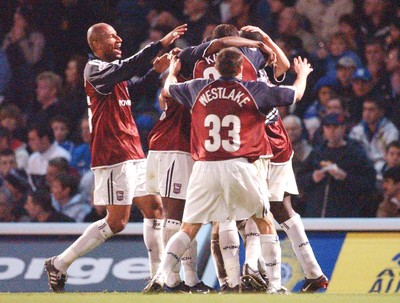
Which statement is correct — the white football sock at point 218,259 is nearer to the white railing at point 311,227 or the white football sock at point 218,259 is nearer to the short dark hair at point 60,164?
the white railing at point 311,227

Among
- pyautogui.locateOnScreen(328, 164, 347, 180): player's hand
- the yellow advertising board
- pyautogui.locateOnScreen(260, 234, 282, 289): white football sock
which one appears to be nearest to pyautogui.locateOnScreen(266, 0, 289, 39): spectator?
pyautogui.locateOnScreen(328, 164, 347, 180): player's hand

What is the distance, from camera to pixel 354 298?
28.7 feet

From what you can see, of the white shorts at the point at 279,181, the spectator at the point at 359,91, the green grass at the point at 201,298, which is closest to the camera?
the green grass at the point at 201,298

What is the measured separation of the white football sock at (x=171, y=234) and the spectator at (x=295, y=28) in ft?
17.7

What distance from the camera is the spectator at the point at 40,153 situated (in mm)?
14977

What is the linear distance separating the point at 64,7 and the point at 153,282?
26.7 ft

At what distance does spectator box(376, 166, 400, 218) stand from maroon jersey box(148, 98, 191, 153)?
353 cm

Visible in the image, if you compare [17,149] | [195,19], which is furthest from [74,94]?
[195,19]

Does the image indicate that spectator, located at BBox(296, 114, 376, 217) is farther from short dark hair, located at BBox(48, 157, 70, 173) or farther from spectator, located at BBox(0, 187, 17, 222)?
spectator, located at BBox(0, 187, 17, 222)

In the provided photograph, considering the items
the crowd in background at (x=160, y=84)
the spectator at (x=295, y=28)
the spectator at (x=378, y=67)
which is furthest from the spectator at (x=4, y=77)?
the spectator at (x=378, y=67)

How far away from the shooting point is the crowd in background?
44.0ft

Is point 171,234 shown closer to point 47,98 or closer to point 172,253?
point 172,253

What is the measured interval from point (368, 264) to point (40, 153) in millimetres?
5311

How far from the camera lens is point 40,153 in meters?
15.1
